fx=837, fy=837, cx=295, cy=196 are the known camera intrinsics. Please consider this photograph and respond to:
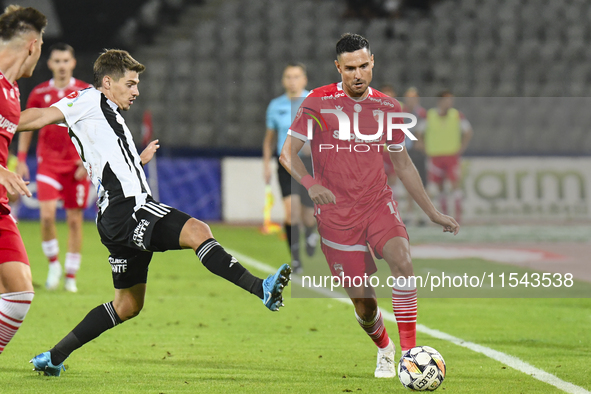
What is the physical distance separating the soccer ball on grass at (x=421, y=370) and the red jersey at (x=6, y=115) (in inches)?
84.7

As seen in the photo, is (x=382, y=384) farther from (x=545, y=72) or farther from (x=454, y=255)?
(x=545, y=72)

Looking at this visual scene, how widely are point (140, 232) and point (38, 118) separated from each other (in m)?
0.77

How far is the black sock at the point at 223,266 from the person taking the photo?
12.8 feet

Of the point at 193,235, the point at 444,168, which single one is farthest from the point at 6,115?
the point at 444,168

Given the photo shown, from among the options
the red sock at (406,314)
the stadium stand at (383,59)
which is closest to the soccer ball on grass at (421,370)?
the red sock at (406,314)

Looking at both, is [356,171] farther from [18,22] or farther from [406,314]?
[18,22]

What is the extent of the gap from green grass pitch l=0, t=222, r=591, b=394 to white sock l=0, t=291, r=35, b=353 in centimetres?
32

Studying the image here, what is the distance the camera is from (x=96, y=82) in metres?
4.52

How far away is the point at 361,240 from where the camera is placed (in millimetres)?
4695

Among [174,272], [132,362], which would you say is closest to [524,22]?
[174,272]

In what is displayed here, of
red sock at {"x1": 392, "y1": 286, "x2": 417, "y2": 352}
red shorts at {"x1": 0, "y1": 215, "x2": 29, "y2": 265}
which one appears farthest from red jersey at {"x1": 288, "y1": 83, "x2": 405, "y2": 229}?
red shorts at {"x1": 0, "y1": 215, "x2": 29, "y2": 265}

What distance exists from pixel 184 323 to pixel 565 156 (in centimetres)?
1094

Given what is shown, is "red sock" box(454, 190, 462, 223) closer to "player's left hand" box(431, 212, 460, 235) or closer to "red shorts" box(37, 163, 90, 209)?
"red shorts" box(37, 163, 90, 209)

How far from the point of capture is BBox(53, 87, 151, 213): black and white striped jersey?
14.0 feet
